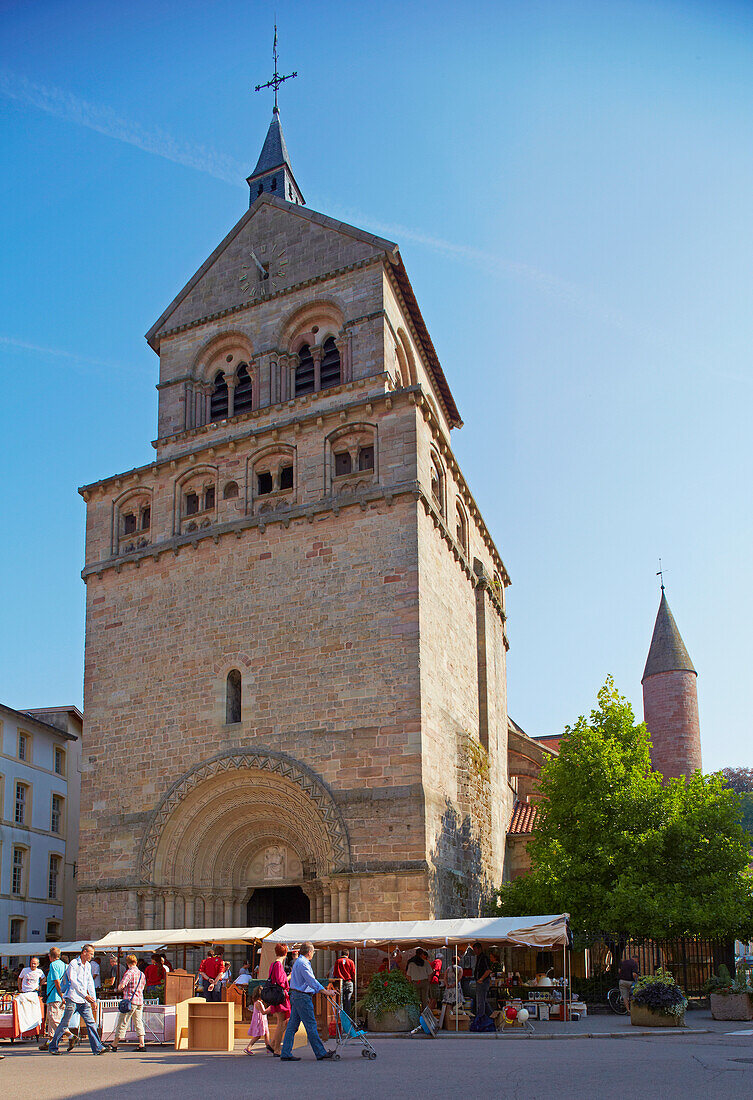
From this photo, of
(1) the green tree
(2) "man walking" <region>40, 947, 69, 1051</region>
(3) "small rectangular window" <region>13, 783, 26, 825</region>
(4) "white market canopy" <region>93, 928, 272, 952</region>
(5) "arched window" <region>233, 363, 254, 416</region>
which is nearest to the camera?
(2) "man walking" <region>40, 947, 69, 1051</region>

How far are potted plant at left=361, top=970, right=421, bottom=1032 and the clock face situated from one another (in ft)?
60.5

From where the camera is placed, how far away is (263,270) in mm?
28578

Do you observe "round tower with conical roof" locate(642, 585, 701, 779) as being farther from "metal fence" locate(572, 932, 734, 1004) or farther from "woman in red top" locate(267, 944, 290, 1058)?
"woman in red top" locate(267, 944, 290, 1058)

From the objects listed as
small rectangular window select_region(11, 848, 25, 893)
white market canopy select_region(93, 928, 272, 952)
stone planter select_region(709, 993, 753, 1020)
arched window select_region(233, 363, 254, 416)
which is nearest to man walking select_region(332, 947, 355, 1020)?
white market canopy select_region(93, 928, 272, 952)

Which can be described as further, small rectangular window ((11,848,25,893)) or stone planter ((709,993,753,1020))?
small rectangular window ((11,848,25,893))

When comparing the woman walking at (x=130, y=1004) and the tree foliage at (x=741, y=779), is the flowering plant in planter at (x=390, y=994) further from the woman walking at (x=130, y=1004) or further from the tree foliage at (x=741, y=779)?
the tree foliage at (x=741, y=779)

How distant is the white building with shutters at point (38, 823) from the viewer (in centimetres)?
3175

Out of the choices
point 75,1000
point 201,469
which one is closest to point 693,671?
point 201,469

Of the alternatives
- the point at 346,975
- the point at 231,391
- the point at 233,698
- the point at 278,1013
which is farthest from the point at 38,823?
the point at 278,1013

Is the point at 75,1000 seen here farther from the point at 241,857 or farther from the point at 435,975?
the point at 241,857

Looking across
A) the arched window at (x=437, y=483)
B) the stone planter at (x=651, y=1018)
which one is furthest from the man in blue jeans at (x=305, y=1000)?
the arched window at (x=437, y=483)

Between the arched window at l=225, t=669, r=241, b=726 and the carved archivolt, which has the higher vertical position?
the arched window at l=225, t=669, r=241, b=726

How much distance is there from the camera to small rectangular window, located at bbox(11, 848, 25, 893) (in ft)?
105

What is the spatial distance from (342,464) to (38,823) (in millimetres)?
18077
